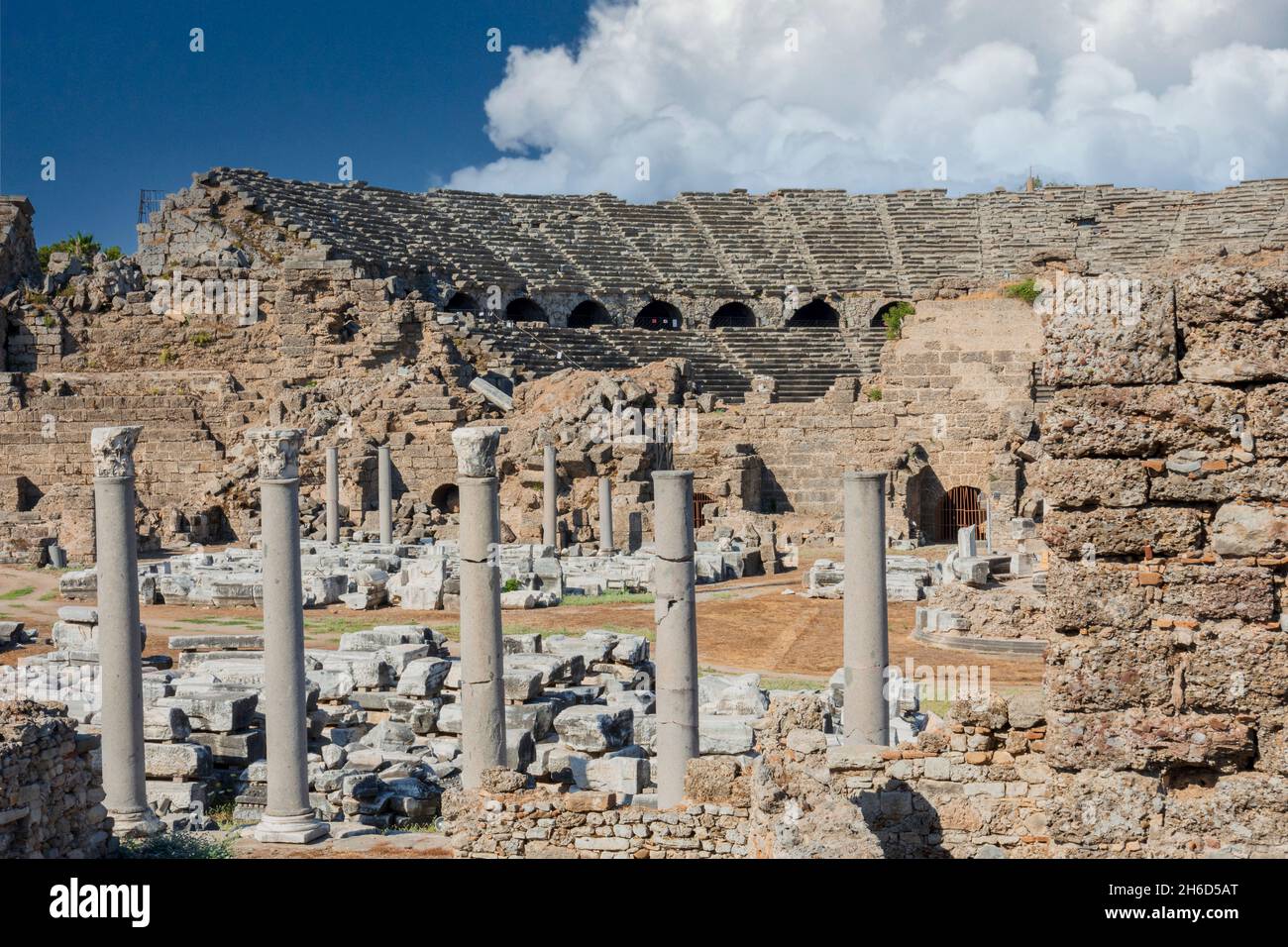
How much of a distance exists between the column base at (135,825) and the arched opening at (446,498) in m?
22.5

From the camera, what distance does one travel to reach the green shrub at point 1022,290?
33.0 meters

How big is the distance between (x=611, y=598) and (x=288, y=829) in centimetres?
1329

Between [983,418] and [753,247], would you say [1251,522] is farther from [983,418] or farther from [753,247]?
[753,247]

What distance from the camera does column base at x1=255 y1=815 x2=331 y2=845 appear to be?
31.1ft

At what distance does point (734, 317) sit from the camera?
162ft

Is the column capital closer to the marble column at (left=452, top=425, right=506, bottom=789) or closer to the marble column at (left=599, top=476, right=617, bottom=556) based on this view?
the marble column at (left=452, top=425, right=506, bottom=789)

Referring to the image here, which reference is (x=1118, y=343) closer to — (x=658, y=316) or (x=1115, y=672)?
(x=1115, y=672)

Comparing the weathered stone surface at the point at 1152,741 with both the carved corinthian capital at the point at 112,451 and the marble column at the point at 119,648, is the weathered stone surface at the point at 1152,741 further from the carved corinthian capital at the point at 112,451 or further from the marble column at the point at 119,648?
the carved corinthian capital at the point at 112,451

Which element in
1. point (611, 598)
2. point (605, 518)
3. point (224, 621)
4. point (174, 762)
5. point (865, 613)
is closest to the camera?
point (174, 762)

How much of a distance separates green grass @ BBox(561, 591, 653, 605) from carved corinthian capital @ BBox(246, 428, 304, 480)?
1196cm

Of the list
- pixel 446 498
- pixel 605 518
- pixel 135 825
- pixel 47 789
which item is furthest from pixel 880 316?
pixel 47 789

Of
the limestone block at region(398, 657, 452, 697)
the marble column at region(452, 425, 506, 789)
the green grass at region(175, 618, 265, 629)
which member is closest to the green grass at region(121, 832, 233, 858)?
the marble column at region(452, 425, 506, 789)

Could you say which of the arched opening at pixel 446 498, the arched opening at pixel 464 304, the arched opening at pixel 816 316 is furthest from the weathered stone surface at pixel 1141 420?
the arched opening at pixel 816 316

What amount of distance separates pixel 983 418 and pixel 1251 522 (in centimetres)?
2576
